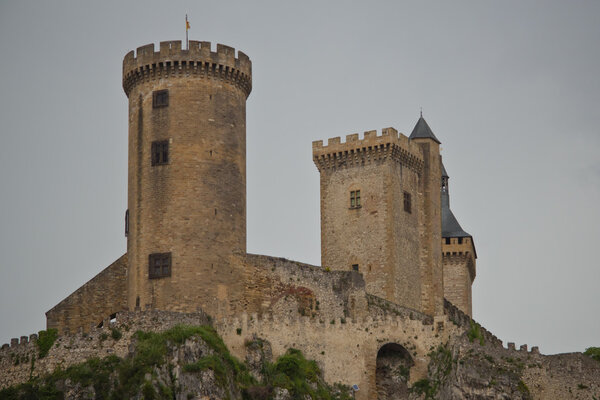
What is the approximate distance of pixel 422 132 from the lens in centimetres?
9494

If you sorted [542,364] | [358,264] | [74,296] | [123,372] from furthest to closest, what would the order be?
[358,264] < [74,296] < [542,364] < [123,372]

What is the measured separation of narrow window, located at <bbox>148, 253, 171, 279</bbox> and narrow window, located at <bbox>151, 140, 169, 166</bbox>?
15.9 ft

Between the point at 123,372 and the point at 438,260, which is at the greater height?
the point at 438,260

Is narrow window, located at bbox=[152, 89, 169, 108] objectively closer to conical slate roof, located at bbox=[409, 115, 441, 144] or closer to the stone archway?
the stone archway

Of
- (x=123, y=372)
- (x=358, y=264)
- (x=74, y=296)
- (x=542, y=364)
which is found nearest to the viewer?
(x=123, y=372)

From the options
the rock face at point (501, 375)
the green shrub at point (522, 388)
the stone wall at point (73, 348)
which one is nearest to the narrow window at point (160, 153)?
the stone wall at point (73, 348)

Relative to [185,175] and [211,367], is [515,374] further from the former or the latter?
[185,175]

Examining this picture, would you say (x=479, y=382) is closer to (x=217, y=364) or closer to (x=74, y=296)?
(x=217, y=364)

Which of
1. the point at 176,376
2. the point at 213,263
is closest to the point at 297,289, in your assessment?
the point at 213,263

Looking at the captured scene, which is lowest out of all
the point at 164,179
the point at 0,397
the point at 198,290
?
the point at 0,397

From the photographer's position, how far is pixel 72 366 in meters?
71.8

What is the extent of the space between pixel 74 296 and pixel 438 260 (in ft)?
72.6

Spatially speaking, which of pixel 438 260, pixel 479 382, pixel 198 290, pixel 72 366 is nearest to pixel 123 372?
pixel 72 366

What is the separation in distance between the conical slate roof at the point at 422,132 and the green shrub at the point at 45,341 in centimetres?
3005
